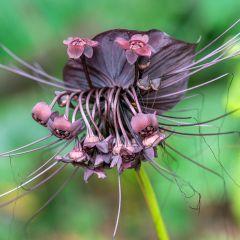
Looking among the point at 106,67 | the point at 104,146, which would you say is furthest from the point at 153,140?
the point at 106,67

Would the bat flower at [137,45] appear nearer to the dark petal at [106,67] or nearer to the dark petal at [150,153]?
the dark petal at [106,67]

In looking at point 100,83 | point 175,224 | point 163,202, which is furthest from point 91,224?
point 100,83

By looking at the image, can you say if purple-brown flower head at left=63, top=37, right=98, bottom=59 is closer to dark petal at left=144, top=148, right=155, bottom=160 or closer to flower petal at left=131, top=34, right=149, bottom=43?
flower petal at left=131, top=34, right=149, bottom=43

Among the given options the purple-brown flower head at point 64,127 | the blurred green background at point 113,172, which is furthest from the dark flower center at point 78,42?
the blurred green background at point 113,172

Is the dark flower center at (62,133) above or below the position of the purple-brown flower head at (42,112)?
below

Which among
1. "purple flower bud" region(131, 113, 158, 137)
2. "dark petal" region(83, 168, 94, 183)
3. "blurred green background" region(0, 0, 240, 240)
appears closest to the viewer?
"purple flower bud" region(131, 113, 158, 137)

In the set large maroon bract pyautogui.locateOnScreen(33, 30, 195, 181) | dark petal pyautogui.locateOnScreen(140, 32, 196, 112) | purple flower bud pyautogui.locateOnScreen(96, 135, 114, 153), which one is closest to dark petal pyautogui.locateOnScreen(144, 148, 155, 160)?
large maroon bract pyautogui.locateOnScreen(33, 30, 195, 181)
